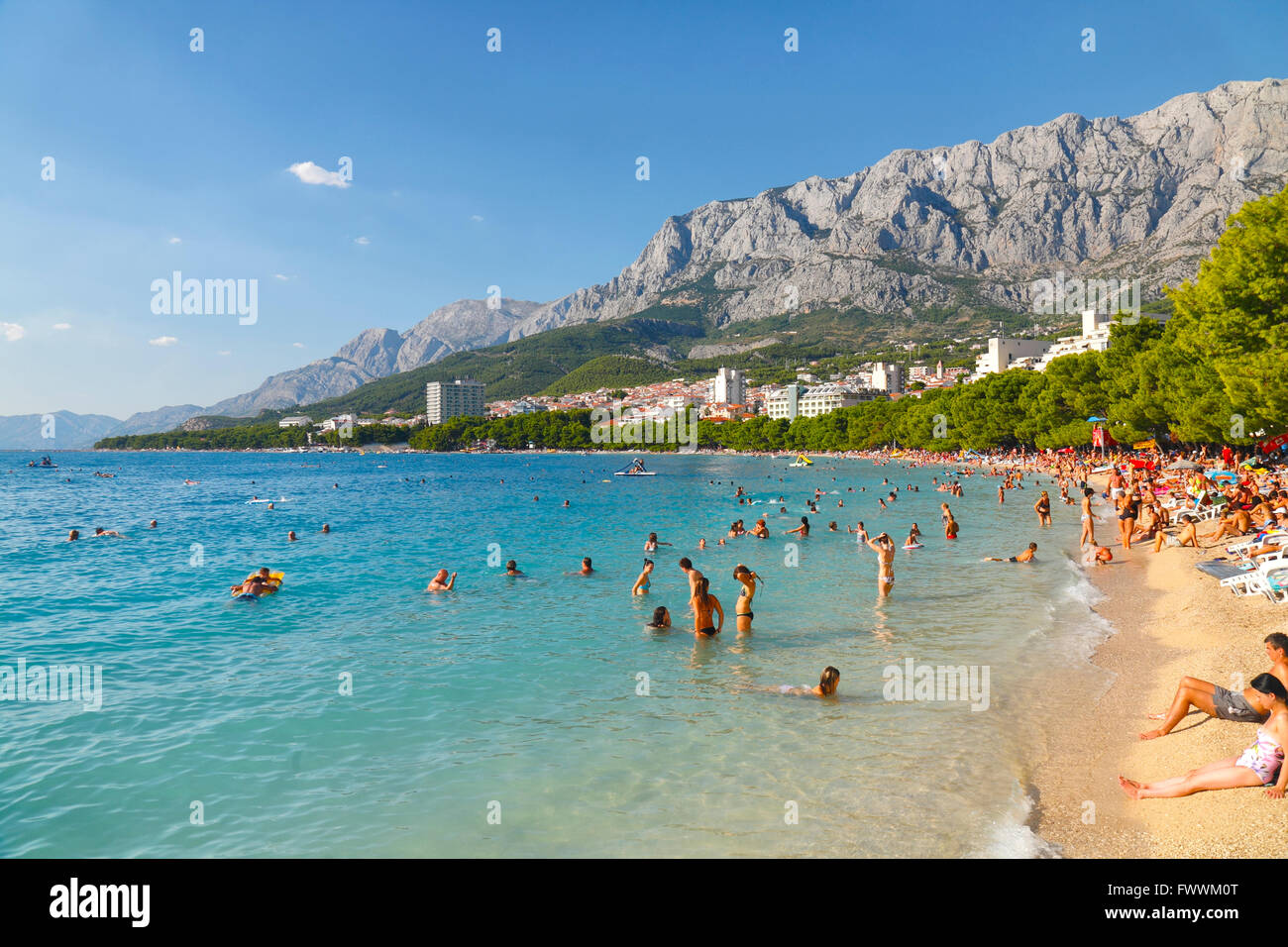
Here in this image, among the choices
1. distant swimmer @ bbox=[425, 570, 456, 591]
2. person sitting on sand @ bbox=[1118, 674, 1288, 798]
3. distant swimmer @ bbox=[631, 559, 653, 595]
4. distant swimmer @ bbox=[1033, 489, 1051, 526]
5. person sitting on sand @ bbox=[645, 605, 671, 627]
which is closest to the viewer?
person sitting on sand @ bbox=[1118, 674, 1288, 798]

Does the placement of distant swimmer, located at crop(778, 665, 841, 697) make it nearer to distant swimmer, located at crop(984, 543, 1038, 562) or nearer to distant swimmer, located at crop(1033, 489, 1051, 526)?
distant swimmer, located at crop(984, 543, 1038, 562)

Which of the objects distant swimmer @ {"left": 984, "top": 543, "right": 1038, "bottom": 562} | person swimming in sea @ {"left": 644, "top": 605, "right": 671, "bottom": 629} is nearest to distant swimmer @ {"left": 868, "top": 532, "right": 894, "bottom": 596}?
person swimming in sea @ {"left": 644, "top": 605, "right": 671, "bottom": 629}

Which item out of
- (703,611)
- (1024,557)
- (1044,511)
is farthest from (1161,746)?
(1044,511)

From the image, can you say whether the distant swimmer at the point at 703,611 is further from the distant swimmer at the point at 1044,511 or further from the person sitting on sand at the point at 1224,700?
the distant swimmer at the point at 1044,511

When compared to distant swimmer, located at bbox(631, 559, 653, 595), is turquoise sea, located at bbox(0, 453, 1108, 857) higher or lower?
lower

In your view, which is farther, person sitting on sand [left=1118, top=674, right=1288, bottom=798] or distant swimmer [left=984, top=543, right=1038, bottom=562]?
distant swimmer [left=984, top=543, right=1038, bottom=562]

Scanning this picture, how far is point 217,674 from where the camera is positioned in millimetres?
13102

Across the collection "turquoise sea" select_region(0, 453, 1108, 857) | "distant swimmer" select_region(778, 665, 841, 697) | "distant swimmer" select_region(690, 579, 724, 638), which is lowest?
"turquoise sea" select_region(0, 453, 1108, 857)

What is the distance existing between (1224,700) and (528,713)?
933 centimetres

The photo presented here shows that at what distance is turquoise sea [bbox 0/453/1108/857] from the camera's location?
24.7ft

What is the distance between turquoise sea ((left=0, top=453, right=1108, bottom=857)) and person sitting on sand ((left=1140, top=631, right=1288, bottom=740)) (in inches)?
63.8

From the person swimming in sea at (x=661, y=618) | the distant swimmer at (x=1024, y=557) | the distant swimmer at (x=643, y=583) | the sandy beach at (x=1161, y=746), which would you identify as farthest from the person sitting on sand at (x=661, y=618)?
the distant swimmer at (x=1024, y=557)

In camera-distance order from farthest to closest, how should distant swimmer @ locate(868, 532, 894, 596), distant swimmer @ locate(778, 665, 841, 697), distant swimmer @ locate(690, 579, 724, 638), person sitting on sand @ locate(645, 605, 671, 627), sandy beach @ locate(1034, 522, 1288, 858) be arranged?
distant swimmer @ locate(868, 532, 894, 596) < person sitting on sand @ locate(645, 605, 671, 627) < distant swimmer @ locate(690, 579, 724, 638) < distant swimmer @ locate(778, 665, 841, 697) < sandy beach @ locate(1034, 522, 1288, 858)

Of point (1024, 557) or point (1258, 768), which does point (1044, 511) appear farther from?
point (1258, 768)
